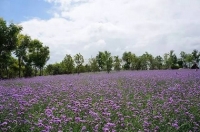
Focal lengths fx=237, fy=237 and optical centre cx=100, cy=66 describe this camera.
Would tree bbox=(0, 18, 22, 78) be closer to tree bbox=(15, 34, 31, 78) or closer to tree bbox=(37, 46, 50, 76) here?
tree bbox=(15, 34, 31, 78)

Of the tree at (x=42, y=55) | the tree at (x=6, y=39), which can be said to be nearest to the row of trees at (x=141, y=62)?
the tree at (x=42, y=55)

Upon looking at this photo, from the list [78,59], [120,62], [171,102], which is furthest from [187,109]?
[120,62]

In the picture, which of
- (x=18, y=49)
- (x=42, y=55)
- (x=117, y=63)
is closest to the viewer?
(x=18, y=49)

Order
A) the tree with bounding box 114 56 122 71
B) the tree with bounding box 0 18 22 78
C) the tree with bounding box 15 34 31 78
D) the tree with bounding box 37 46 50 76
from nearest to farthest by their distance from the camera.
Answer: the tree with bounding box 0 18 22 78
the tree with bounding box 15 34 31 78
the tree with bounding box 37 46 50 76
the tree with bounding box 114 56 122 71

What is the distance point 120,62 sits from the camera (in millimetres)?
59594

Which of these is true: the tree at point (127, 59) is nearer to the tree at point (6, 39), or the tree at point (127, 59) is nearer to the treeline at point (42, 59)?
the treeline at point (42, 59)

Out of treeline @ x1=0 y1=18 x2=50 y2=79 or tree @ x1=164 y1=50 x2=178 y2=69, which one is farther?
tree @ x1=164 y1=50 x2=178 y2=69

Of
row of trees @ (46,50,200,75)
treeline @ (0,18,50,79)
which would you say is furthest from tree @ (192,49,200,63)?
treeline @ (0,18,50,79)

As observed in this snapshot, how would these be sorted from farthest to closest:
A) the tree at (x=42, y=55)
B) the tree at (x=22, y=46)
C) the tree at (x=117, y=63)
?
1. the tree at (x=117, y=63)
2. the tree at (x=42, y=55)
3. the tree at (x=22, y=46)

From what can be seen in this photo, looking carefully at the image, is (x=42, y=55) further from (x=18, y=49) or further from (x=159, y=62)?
(x=159, y=62)

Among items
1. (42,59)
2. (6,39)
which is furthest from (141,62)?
(6,39)

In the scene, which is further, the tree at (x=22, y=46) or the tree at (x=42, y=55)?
the tree at (x=42, y=55)

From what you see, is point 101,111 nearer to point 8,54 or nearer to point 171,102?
point 171,102

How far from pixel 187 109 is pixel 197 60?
2564 inches
